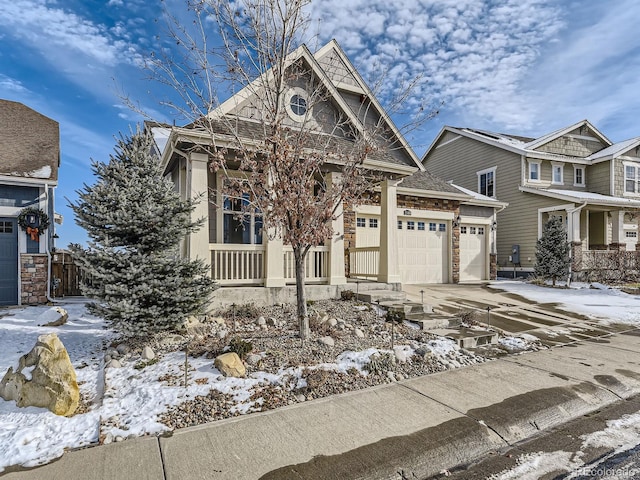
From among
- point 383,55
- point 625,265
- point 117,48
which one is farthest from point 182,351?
point 625,265

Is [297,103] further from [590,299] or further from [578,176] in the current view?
[578,176]

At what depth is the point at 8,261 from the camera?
30.8ft

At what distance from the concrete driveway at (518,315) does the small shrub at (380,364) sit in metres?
2.83

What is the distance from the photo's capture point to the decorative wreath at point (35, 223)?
30.2ft

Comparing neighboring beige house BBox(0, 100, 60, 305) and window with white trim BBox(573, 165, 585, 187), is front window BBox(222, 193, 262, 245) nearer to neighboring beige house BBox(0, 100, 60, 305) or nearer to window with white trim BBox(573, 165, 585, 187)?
neighboring beige house BBox(0, 100, 60, 305)

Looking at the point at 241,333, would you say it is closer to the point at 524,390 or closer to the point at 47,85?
the point at 524,390

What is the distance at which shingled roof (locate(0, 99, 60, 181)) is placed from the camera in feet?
31.3

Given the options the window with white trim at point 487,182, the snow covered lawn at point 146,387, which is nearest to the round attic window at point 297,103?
the snow covered lawn at point 146,387

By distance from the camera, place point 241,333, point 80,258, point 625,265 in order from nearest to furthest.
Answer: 1. point 80,258
2. point 241,333
3. point 625,265

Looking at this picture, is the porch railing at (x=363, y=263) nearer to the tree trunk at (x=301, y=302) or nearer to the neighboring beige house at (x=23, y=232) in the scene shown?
the tree trunk at (x=301, y=302)

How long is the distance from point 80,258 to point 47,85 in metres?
6.87

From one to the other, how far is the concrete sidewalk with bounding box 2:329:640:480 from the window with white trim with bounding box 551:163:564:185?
16138 millimetres

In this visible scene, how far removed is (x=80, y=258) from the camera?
5.17 metres

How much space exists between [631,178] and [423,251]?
583 inches
